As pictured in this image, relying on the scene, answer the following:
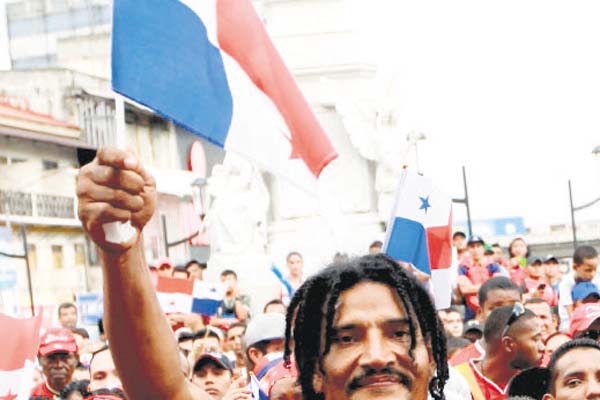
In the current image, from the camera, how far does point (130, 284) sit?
3.05 m

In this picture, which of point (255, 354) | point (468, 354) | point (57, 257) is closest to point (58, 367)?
point (255, 354)

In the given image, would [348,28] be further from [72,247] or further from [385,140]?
[72,247]

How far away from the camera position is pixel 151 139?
56188 mm

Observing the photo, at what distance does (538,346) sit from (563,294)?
461 cm

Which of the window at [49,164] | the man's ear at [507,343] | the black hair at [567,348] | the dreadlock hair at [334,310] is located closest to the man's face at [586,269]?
the man's ear at [507,343]

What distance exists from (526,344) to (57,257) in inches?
1622

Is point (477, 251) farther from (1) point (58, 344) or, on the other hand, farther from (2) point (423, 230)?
(2) point (423, 230)

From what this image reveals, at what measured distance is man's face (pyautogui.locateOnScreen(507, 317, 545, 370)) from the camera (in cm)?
674

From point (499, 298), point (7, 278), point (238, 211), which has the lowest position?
point (499, 298)

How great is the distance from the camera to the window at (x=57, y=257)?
46625mm

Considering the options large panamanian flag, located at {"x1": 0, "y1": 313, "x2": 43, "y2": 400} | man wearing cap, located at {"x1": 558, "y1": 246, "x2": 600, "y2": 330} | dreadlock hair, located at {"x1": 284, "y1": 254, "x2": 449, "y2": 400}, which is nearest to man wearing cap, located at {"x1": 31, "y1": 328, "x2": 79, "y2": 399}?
large panamanian flag, located at {"x1": 0, "y1": 313, "x2": 43, "y2": 400}

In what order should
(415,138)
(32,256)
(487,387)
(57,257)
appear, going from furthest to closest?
(57,257), (32,256), (415,138), (487,387)

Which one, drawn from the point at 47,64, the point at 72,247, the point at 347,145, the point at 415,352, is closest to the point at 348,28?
the point at 347,145

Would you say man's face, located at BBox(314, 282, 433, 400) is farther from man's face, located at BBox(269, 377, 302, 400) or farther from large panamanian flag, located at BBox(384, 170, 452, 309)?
large panamanian flag, located at BBox(384, 170, 452, 309)
